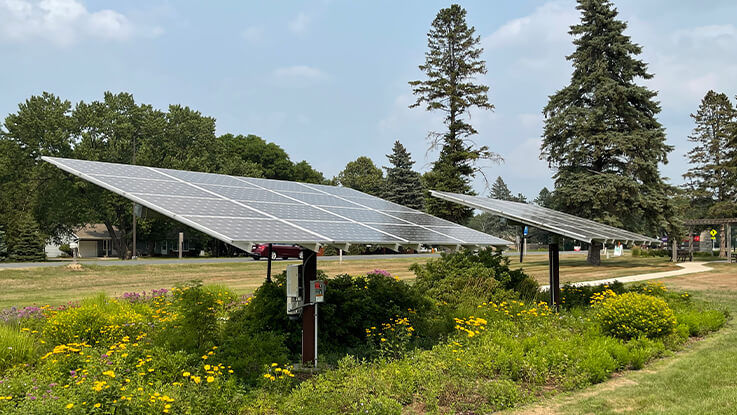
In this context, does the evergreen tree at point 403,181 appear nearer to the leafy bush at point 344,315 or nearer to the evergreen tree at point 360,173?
the evergreen tree at point 360,173

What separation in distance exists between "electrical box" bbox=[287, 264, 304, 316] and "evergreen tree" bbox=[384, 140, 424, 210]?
184 ft

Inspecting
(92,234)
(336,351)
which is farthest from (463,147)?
(92,234)

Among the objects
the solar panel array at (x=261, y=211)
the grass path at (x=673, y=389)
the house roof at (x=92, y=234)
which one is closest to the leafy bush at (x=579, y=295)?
the grass path at (x=673, y=389)

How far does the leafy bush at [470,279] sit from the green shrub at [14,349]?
9.41 meters

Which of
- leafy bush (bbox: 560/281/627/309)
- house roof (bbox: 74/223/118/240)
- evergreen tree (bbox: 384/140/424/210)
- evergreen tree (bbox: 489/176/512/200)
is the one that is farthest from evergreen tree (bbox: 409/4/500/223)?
evergreen tree (bbox: 489/176/512/200)

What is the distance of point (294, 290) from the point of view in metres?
8.34

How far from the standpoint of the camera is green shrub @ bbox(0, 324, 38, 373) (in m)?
8.16

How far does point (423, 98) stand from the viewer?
108ft

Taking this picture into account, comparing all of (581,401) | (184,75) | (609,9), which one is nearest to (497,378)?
(581,401)

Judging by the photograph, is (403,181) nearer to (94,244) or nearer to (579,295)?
(94,244)

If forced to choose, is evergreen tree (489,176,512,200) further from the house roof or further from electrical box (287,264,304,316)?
electrical box (287,264,304,316)

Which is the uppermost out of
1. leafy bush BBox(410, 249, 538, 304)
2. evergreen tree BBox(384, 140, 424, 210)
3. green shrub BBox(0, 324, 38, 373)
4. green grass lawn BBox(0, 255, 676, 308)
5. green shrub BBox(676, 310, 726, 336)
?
evergreen tree BBox(384, 140, 424, 210)

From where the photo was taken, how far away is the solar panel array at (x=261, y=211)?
6.94 metres

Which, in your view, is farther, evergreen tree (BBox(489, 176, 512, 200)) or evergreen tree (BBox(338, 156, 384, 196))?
evergreen tree (BBox(489, 176, 512, 200))
